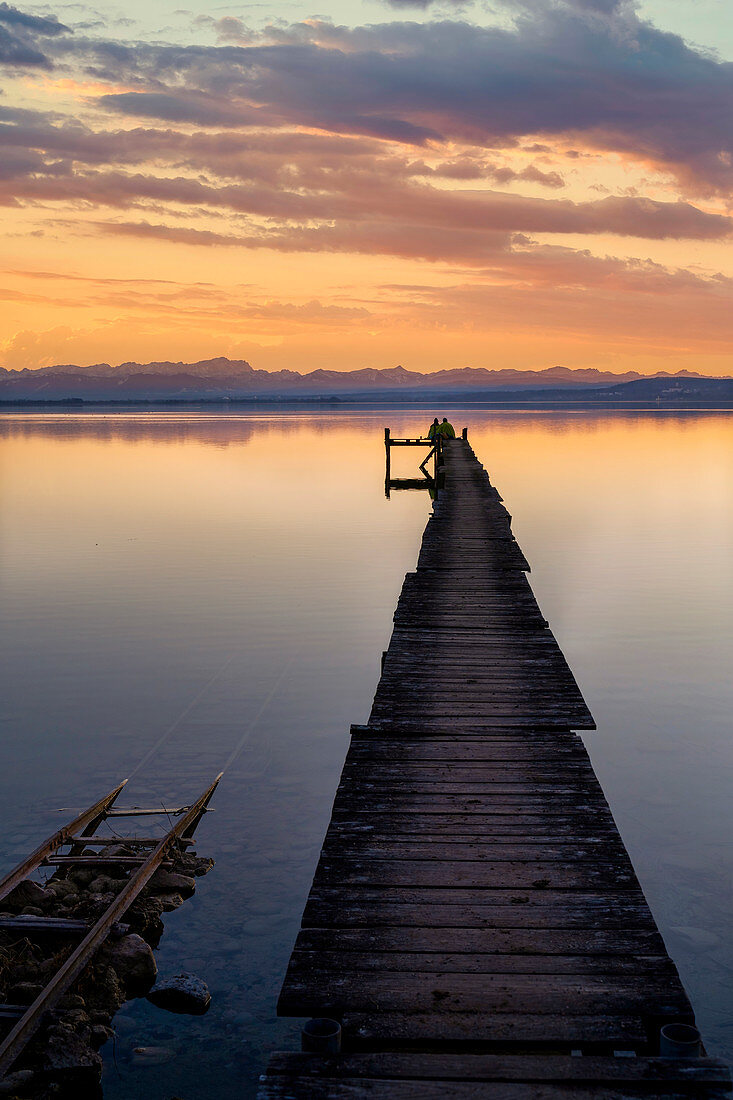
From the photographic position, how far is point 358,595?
79.3 feet

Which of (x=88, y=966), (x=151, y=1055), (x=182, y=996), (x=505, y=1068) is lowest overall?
(x=151, y=1055)

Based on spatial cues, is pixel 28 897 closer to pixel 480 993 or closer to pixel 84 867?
pixel 84 867

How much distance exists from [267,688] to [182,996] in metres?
8.91

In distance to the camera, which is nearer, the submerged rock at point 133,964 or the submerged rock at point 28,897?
the submerged rock at point 133,964

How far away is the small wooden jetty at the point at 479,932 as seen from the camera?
4766 mm

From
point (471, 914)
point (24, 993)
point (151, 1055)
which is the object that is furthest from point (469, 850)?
point (24, 993)

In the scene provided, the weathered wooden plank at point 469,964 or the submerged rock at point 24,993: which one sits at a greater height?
the weathered wooden plank at point 469,964

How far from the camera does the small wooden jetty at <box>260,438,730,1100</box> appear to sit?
4766 millimetres

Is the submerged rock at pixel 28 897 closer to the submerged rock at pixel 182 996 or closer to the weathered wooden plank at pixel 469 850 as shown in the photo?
the submerged rock at pixel 182 996

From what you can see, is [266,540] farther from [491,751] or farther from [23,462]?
[23,462]

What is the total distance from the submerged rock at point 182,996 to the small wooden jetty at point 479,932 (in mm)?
1746

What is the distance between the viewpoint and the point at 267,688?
16.4m

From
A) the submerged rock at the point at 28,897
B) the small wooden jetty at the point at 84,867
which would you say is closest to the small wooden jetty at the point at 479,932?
the small wooden jetty at the point at 84,867

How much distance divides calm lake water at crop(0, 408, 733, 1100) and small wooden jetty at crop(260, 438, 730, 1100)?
5.40 ft
